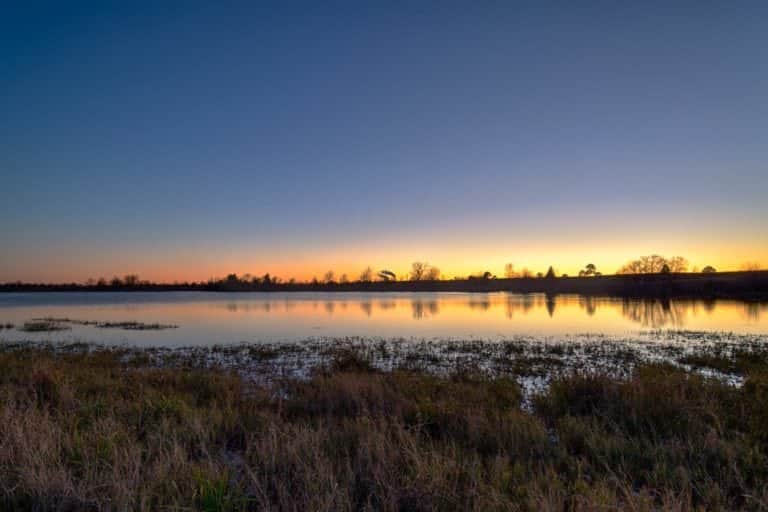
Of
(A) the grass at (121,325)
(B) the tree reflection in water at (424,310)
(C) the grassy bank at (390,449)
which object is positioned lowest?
(B) the tree reflection in water at (424,310)

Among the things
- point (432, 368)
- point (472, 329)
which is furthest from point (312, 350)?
point (472, 329)

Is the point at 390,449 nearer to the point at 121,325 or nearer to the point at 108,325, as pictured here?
the point at 121,325

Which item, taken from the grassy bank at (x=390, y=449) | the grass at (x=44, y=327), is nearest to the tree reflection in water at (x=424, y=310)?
the grass at (x=44, y=327)

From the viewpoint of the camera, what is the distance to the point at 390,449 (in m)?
5.46

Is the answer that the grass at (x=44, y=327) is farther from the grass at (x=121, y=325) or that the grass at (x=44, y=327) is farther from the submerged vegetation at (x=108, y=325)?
the grass at (x=121, y=325)

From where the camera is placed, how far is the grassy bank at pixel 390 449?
431 centimetres

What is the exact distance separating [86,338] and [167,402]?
2001 cm

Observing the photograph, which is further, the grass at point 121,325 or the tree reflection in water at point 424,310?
the tree reflection in water at point 424,310

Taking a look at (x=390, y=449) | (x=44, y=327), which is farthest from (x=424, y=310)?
(x=390, y=449)

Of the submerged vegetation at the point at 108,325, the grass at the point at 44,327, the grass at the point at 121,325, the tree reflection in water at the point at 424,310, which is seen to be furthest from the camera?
the tree reflection in water at the point at 424,310

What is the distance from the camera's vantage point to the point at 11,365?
42.0 ft

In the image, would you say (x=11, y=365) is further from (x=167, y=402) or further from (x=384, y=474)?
(x=384, y=474)

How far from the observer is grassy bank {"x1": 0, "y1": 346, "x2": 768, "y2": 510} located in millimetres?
4312

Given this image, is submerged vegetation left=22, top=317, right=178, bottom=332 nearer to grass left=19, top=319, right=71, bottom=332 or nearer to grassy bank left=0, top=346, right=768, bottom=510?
grass left=19, top=319, right=71, bottom=332
